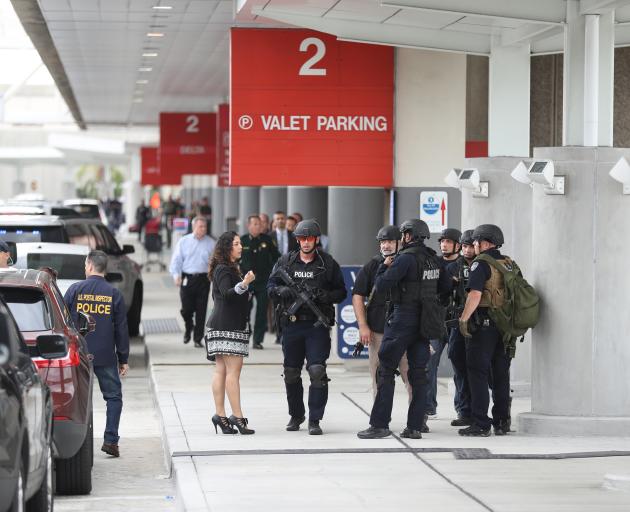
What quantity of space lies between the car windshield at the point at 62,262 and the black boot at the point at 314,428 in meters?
6.20

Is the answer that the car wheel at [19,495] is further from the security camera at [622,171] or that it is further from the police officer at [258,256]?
the police officer at [258,256]

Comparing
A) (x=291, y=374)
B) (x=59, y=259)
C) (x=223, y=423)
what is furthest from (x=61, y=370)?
(x=59, y=259)

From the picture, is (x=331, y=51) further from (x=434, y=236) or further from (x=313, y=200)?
(x=313, y=200)

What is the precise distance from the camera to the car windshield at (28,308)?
32.1 ft

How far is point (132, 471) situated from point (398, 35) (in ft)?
19.2

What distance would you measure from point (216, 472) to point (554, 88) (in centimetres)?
1114

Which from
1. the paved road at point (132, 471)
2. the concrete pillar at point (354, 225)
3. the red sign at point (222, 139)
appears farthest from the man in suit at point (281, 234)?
the red sign at point (222, 139)

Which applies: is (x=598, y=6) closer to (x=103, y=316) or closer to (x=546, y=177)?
(x=546, y=177)

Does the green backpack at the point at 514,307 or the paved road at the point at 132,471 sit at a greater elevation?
the green backpack at the point at 514,307

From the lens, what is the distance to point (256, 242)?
20.0 metres

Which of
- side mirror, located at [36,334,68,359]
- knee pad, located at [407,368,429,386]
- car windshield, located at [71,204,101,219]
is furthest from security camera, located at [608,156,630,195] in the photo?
car windshield, located at [71,204,101,219]

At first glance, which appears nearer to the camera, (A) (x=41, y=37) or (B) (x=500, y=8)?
(B) (x=500, y=8)

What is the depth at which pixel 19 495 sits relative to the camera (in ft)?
22.6

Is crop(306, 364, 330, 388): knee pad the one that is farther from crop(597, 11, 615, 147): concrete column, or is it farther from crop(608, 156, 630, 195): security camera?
crop(597, 11, 615, 147): concrete column
